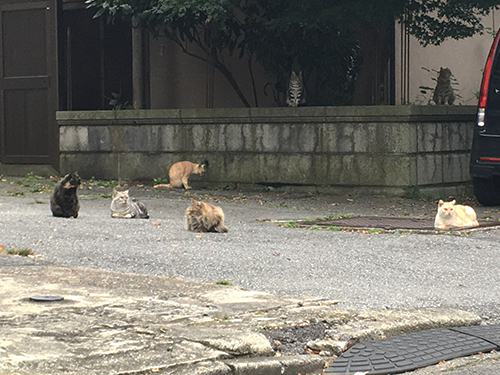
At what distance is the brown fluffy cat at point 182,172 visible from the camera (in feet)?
43.9

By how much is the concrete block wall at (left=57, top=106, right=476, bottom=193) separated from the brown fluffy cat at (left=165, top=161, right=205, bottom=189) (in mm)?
349

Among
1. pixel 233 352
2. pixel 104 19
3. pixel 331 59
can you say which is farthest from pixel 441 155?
pixel 233 352

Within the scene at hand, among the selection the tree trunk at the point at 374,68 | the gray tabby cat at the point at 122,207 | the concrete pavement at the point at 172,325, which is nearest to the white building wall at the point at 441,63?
the tree trunk at the point at 374,68

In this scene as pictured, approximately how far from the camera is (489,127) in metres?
11.6

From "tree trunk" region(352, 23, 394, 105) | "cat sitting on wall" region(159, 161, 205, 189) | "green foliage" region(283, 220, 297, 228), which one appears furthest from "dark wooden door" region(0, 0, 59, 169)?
"green foliage" region(283, 220, 297, 228)

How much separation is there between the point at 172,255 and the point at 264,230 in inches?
79.8

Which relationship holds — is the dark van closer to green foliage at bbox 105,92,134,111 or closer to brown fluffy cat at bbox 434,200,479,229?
brown fluffy cat at bbox 434,200,479,229

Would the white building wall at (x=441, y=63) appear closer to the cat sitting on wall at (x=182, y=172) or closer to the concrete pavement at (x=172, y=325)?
the cat sitting on wall at (x=182, y=172)

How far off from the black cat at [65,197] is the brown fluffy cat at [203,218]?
1479 mm

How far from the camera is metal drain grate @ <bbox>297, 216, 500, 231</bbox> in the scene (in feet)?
30.0

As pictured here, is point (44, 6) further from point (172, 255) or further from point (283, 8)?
point (172, 255)

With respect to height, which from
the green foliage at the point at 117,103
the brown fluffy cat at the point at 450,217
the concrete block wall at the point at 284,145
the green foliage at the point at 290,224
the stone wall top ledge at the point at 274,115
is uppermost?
the green foliage at the point at 117,103

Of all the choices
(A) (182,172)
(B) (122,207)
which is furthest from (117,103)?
(B) (122,207)

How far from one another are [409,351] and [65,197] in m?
5.68
